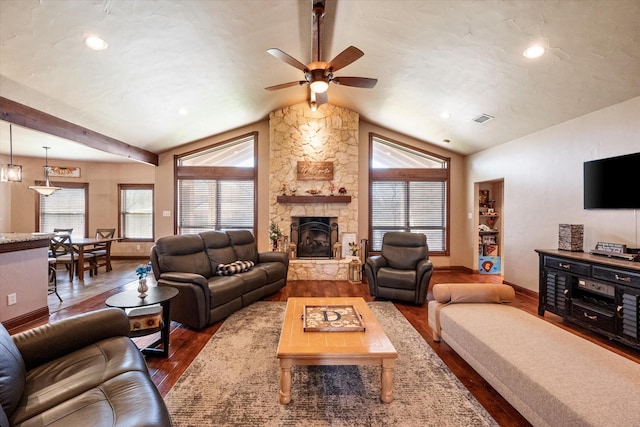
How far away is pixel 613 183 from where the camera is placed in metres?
3.34

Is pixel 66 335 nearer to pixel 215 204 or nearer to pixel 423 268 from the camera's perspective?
pixel 423 268

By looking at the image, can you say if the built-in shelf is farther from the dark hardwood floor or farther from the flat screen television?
the flat screen television

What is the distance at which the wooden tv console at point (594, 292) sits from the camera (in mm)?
2756

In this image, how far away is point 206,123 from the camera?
18.5 feet

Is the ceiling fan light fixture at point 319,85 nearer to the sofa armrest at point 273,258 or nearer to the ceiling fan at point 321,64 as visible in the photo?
the ceiling fan at point 321,64

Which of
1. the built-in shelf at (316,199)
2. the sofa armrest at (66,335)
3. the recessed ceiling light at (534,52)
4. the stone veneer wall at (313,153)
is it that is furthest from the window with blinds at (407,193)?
the sofa armrest at (66,335)

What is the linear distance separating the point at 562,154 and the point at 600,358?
331cm

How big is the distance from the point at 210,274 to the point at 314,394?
238 centimetres

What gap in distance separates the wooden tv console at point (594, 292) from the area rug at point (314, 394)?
191cm

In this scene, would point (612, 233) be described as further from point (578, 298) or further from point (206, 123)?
point (206, 123)

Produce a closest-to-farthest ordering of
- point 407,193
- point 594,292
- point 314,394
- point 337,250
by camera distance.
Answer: point 314,394 < point 594,292 < point 337,250 < point 407,193

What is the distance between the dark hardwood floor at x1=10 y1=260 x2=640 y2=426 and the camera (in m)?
2.10

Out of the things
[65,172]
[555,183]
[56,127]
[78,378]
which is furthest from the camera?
[65,172]

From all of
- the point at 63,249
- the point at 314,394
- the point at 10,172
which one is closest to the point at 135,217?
the point at 63,249
